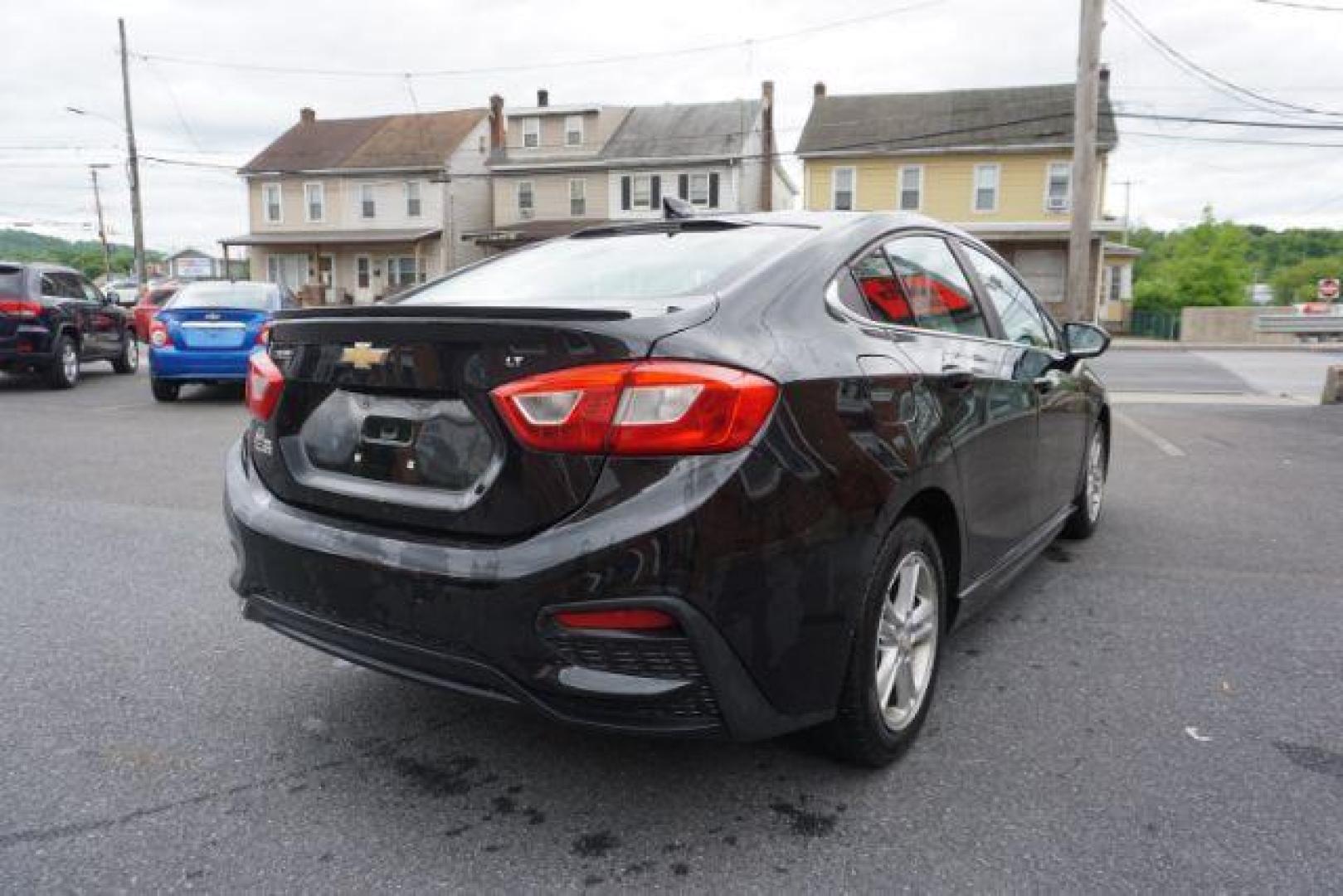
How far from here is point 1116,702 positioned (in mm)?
3246

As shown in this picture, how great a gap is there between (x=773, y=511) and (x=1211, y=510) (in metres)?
4.84

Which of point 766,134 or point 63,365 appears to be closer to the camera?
point 63,365

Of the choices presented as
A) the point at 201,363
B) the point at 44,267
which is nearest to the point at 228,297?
the point at 201,363

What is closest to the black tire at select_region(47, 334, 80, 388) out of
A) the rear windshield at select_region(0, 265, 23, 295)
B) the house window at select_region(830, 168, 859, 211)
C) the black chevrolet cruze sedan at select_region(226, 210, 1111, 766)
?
the rear windshield at select_region(0, 265, 23, 295)

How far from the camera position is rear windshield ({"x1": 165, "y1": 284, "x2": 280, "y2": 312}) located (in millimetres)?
11578

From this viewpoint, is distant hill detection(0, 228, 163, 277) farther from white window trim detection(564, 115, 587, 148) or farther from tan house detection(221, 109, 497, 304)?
white window trim detection(564, 115, 587, 148)

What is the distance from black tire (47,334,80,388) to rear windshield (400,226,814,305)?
1151cm

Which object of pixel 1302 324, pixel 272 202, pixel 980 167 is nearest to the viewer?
pixel 1302 324

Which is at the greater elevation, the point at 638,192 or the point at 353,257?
the point at 638,192

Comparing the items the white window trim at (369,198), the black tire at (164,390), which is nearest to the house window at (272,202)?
the white window trim at (369,198)

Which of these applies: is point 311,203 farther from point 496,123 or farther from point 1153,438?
point 1153,438

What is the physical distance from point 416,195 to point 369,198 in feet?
6.82

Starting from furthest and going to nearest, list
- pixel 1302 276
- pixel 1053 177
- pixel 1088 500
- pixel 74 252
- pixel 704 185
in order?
pixel 74 252, pixel 1302 276, pixel 704 185, pixel 1053 177, pixel 1088 500

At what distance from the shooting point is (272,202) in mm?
41438
